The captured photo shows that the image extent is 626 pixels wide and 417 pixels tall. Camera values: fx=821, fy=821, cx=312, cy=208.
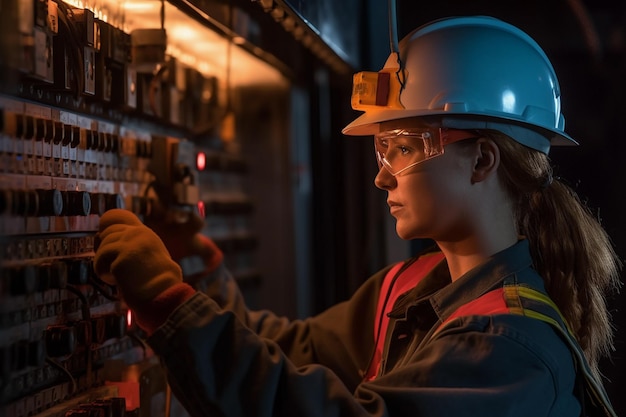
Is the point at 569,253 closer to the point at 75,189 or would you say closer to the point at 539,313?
the point at 539,313

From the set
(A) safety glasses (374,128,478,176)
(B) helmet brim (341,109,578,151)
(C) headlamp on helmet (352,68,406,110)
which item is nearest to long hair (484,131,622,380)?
(B) helmet brim (341,109,578,151)

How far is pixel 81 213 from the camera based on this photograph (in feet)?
5.07

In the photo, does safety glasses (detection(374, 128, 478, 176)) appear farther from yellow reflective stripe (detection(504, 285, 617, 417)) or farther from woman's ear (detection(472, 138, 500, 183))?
yellow reflective stripe (detection(504, 285, 617, 417))

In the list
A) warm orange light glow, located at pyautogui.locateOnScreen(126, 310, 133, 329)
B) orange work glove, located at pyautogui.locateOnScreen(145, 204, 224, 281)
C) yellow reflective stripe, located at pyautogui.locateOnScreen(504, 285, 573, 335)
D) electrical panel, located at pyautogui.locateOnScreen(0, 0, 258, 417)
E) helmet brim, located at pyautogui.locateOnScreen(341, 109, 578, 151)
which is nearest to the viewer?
electrical panel, located at pyautogui.locateOnScreen(0, 0, 258, 417)

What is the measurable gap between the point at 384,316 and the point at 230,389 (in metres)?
0.67

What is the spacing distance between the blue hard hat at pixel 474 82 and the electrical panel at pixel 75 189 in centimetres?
51

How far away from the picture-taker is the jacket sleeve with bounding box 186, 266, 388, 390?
202 cm

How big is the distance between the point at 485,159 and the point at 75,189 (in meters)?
0.82

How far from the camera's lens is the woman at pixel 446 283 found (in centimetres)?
138

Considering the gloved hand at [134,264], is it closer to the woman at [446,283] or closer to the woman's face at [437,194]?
the woman at [446,283]

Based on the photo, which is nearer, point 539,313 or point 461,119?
point 539,313

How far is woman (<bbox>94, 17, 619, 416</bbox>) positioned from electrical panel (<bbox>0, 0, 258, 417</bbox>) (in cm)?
10

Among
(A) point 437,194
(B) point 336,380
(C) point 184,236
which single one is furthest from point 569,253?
(C) point 184,236

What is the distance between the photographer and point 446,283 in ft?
6.18
